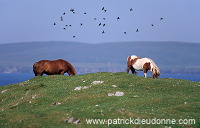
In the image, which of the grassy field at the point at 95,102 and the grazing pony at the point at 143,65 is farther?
the grazing pony at the point at 143,65

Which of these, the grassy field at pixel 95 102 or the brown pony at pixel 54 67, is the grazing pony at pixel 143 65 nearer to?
the grassy field at pixel 95 102

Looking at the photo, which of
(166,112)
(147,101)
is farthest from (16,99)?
(166,112)

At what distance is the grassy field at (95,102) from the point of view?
26.1m

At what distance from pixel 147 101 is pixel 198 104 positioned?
144 inches

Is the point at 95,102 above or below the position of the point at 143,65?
below

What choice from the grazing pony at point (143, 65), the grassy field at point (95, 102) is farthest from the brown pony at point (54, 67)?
the grazing pony at point (143, 65)

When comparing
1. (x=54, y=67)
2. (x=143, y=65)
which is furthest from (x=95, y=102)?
(x=54, y=67)

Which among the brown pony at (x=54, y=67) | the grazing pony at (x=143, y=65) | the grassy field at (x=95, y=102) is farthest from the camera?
the brown pony at (x=54, y=67)

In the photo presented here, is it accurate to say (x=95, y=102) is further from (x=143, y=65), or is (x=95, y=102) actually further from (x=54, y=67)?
(x=54, y=67)

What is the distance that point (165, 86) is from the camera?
128 feet

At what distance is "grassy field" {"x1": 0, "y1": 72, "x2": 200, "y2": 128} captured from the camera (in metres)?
26.1

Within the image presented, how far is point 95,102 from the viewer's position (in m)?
32.2

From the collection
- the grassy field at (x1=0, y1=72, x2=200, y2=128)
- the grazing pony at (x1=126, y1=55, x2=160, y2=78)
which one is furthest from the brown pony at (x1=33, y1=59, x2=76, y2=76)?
the grazing pony at (x1=126, y1=55, x2=160, y2=78)

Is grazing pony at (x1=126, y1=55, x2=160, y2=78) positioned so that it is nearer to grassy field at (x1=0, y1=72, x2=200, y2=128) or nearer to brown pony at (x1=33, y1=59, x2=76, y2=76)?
grassy field at (x1=0, y1=72, x2=200, y2=128)
